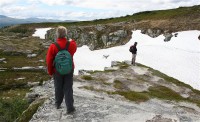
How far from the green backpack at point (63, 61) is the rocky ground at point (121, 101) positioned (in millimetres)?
3027

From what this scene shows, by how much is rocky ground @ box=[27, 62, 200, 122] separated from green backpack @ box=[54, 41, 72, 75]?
3.03 metres

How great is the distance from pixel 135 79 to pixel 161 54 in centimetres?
2381

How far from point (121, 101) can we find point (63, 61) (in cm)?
1155

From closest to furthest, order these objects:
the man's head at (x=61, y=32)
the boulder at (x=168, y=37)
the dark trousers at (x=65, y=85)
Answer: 1. the man's head at (x=61, y=32)
2. the dark trousers at (x=65, y=85)
3. the boulder at (x=168, y=37)

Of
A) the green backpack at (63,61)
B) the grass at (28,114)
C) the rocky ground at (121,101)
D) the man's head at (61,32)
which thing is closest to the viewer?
the green backpack at (63,61)

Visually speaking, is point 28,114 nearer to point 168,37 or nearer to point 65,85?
point 65,85

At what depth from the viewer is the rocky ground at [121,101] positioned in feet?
60.6

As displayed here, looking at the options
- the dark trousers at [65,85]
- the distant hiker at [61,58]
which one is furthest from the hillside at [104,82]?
the distant hiker at [61,58]

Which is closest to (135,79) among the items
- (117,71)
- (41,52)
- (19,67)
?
(117,71)

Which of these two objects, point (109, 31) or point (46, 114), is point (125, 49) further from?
point (46, 114)

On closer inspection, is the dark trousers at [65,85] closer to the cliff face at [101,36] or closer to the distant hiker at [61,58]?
the distant hiker at [61,58]

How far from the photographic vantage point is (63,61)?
16.2 metres

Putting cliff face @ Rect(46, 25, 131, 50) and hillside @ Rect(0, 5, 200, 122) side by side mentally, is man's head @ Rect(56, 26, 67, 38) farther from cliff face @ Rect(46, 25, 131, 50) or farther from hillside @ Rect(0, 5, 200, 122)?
cliff face @ Rect(46, 25, 131, 50)

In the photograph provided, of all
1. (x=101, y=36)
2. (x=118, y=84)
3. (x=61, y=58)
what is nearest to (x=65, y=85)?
(x=61, y=58)
